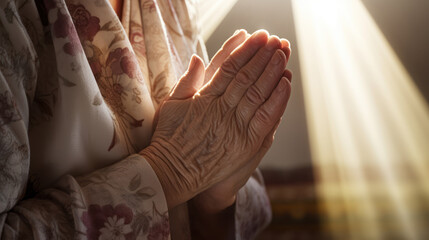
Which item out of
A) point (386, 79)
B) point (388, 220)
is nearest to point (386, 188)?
point (388, 220)

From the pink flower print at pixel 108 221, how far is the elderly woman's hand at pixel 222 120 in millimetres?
99

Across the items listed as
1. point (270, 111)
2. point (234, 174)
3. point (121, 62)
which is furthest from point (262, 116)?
point (121, 62)

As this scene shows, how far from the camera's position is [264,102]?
0.66 meters

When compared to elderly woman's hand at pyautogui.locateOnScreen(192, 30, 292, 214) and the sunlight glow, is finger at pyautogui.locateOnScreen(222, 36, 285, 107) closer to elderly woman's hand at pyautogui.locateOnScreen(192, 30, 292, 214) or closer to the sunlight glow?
elderly woman's hand at pyautogui.locateOnScreen(192, 30, 292, 214)

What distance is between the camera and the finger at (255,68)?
0.65 m

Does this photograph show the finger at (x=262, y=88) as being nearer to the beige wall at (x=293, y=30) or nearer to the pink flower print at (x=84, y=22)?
the pink flower print at (x=84, y=22)

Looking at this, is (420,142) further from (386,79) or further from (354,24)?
(354,24)

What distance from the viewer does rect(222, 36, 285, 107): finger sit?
2.12 feet

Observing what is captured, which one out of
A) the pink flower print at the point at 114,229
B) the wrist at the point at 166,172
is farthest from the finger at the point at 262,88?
the pink flower print at the point at 114,229

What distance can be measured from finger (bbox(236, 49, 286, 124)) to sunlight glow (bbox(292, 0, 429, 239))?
2.73 feet

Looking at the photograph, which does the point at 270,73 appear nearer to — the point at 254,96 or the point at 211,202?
the point at 254,96

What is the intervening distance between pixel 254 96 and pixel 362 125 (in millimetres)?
930

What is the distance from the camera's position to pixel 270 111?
65cm

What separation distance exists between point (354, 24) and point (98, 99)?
1.06m
